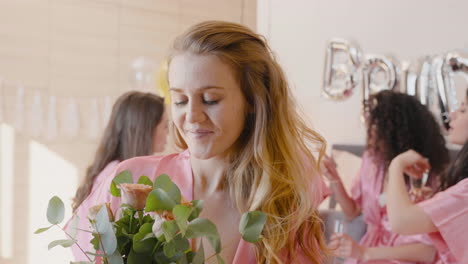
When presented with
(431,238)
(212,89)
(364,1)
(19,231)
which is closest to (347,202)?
(431,238)

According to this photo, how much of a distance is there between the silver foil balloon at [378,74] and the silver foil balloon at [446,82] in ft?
0.93

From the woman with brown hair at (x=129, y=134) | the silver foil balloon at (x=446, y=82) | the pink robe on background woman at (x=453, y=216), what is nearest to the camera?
the pink robe on background woman at (x=453, y=216)

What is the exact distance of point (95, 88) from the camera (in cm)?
455

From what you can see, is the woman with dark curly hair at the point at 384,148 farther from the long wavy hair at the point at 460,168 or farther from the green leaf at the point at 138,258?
the green leaf at the point at 138,258

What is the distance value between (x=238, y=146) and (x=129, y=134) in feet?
4.29

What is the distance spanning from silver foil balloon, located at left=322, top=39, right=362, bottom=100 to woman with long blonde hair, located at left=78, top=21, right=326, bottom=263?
89.6 inches

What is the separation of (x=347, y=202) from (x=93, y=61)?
Result: 236 centimetres

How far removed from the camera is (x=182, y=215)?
79 cm

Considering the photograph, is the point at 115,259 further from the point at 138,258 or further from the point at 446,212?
the point at 446,212

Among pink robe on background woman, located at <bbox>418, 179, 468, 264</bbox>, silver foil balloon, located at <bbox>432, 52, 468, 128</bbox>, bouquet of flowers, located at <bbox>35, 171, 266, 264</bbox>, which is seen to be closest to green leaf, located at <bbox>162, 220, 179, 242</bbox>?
bouquet of flowers, located at <bbox>35, 171, 266, 264</bbox>

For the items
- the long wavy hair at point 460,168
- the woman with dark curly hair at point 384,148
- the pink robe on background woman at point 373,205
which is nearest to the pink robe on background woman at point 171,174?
the long wavy hair at point 460,168

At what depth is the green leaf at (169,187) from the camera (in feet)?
2.76

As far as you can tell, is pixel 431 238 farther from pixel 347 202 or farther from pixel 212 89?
pixel 212 89

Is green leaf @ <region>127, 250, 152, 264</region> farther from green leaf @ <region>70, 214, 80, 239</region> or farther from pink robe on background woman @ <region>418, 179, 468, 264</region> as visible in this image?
pink robe on background woman @ <region>418, 179, 468, 264</region>
